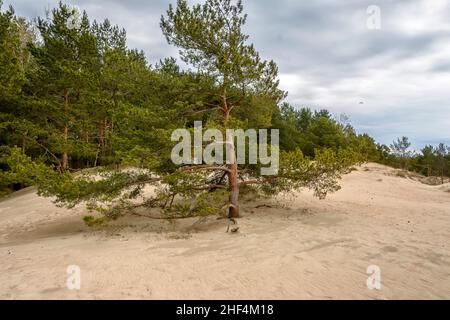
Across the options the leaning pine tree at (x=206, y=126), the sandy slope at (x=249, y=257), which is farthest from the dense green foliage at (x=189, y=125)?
the sandy slope at (x=249, y=257)

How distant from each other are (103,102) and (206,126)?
1359cm

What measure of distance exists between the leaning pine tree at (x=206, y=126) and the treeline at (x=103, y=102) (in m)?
0.06

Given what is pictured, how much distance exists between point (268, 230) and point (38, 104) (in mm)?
16807

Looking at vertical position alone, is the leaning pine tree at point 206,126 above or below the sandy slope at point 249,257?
above

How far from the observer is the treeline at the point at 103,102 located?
10.3m

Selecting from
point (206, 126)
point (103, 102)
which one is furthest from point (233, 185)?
point (103, 102)

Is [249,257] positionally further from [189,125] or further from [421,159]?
[421,159]

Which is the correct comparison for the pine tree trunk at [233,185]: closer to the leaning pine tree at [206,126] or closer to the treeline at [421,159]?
the leaning pine tree at [206,126]

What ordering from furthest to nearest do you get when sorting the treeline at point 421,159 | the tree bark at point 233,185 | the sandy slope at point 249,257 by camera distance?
the treeline at point 421,159
the tree bark at point 233,185
the sandy slope at point 249,257

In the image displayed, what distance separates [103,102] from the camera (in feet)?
68.4

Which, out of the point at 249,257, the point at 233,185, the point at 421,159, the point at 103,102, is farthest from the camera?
the point at 421,159

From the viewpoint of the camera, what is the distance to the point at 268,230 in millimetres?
9875

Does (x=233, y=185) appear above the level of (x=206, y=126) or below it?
below

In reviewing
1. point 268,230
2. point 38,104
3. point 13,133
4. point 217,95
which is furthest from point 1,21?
point 268,230
